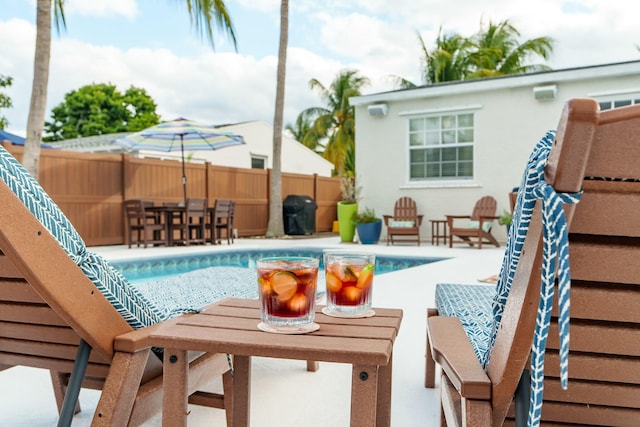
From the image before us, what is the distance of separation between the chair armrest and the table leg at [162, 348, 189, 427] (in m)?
0.57

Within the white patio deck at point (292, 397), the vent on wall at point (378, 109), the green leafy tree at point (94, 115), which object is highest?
the green leafy tree at point (94, 115)

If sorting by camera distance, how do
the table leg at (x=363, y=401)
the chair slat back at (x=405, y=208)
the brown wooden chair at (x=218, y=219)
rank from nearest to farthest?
the table leg at (x=363, y=401) < the brown wooden chair at (x=218, y=219) < the chair slat back at (x=405, y=208)

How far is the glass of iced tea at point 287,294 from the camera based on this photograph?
1.13m

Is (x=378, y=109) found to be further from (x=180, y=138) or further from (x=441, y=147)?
(x=180, y=138)

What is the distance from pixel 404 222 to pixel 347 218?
121 cm

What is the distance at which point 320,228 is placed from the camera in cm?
1466

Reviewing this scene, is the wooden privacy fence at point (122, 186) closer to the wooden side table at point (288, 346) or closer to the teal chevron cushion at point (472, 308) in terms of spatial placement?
the teal chevron cushion at point (472, 308)

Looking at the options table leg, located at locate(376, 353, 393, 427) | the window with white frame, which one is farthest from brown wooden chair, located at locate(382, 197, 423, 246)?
table leg, located at locate(376, 353, 393, 427)

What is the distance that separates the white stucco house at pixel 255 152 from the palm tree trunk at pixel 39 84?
8483mm

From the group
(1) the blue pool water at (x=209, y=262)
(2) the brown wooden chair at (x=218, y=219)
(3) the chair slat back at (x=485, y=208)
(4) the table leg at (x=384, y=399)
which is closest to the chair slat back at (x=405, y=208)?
(3) the chair slat back at (x=485, y=208)

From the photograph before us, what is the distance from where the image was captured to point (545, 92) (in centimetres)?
920

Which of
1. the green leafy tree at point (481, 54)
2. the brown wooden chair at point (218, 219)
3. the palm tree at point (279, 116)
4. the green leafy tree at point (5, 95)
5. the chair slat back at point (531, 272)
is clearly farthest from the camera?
the green leafy tree at point (481, 54)

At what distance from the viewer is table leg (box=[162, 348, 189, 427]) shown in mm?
1174

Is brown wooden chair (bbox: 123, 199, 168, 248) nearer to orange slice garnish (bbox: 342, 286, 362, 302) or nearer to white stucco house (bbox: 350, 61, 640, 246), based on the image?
white stucco house (bbox: 350, 61, 640, 246)
